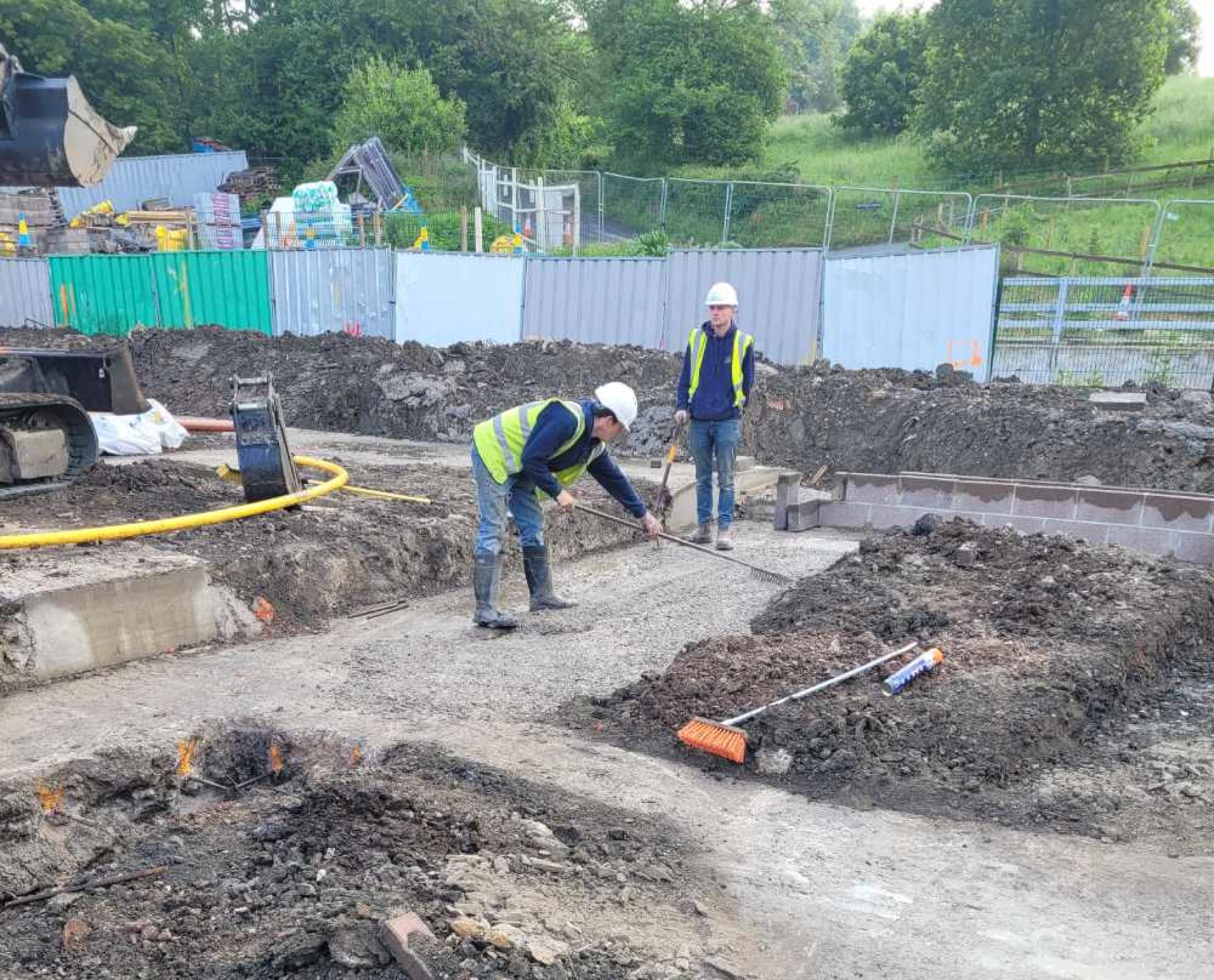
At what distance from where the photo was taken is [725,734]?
477 centimetres

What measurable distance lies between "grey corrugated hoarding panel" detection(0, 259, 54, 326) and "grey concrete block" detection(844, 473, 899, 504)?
17.7 metres

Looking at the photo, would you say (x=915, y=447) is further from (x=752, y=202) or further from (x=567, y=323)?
(x=752, y=202)

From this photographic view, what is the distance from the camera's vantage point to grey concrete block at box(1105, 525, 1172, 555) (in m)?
8.16

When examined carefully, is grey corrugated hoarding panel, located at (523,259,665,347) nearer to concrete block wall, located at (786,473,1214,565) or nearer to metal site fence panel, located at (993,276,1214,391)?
metal site fence panel, located at (993,276,1214,391)

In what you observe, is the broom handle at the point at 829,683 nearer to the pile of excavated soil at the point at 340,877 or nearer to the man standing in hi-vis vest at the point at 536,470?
the pile of excavated soil at the point at 340,877

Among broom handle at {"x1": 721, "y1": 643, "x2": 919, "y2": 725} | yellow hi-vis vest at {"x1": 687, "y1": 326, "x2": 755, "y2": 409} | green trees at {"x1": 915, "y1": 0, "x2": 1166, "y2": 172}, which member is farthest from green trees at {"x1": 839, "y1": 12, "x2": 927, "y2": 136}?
broom handle at {"x1": 721, "y1": 643, "x2": 919, "y2": 725}

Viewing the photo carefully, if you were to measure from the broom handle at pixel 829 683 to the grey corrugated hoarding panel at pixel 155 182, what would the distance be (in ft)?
115

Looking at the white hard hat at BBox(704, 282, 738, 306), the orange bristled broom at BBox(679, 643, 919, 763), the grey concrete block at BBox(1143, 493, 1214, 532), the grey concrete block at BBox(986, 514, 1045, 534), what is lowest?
the grey concrete block at BBox(986, 514, 1045, 534)

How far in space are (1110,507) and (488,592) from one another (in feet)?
15.9

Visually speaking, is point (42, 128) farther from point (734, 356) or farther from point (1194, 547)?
point (1194, 547)

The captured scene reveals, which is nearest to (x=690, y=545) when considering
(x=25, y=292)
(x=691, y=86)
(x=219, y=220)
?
(x=25, y=292)

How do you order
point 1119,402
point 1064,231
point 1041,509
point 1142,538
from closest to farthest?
point 1142,538
point 1041,509
point 1119,402
point 1064,231

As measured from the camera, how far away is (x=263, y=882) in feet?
11.8

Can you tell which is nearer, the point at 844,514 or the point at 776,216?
the point at 844,514
